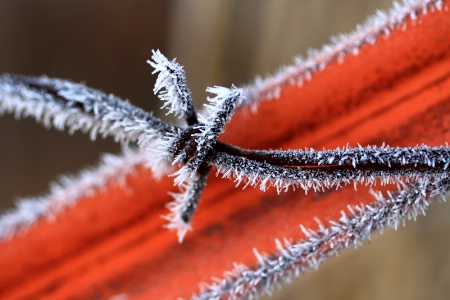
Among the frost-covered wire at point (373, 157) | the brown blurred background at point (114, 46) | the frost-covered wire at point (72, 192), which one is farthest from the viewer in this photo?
the brown blurred background at point (114, 46)

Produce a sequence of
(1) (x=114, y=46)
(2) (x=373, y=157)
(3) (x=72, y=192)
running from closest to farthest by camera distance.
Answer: (2) (x=373, y=157) → (3) (x=72, y=192) → (1) (x=114, y=46)

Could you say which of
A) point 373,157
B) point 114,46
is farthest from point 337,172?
point 114,46

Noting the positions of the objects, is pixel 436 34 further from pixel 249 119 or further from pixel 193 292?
pixel 193 292

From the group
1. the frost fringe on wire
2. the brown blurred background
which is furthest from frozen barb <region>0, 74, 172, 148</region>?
the brown blurred background

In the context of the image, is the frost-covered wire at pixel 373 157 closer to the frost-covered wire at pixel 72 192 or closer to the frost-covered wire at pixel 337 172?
the frost-covered wire at pixel 337 172

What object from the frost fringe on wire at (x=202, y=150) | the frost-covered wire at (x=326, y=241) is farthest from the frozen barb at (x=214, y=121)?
the frost-covered wire at (x=326, y=241)

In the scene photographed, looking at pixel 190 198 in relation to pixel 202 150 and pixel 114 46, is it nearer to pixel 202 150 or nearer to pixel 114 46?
pixel 202 150
